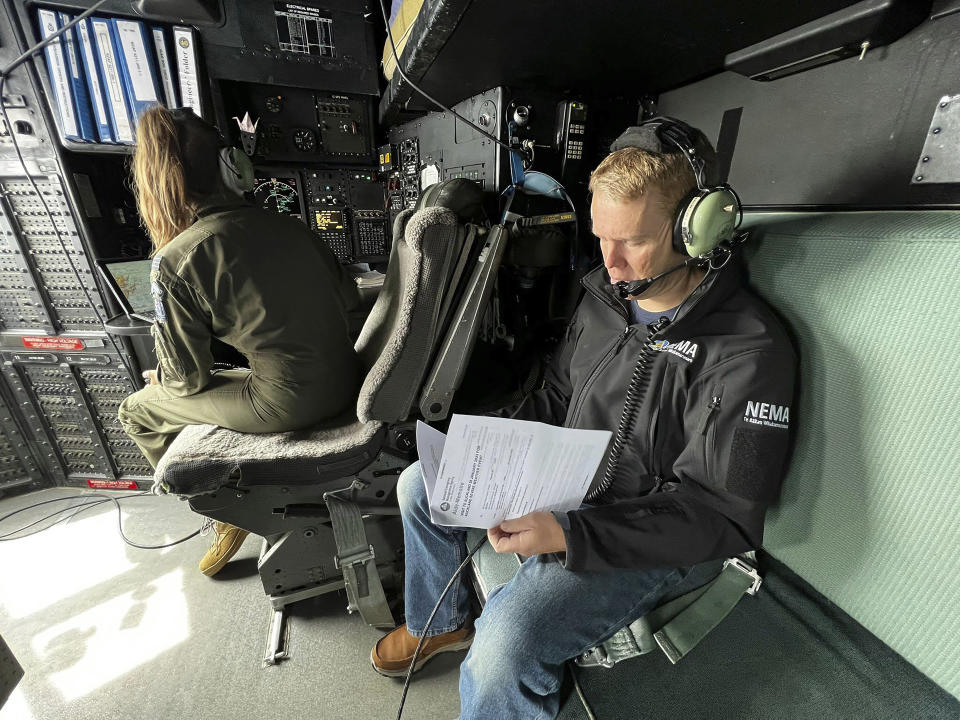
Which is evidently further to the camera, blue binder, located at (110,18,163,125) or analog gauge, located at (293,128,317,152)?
analog gauge, located at (293,128,317,152)

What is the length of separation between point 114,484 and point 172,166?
1.68 m

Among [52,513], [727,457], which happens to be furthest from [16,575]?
[727,457]

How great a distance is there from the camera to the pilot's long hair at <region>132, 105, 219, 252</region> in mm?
1078

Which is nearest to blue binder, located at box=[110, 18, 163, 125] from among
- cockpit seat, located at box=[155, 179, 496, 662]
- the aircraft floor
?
cockpit seat, located at box=[155, 179, 496, 662]

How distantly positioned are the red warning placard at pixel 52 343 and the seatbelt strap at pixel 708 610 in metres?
2.33

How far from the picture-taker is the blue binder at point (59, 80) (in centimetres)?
145

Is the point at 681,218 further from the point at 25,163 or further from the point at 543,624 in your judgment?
the point at 25,163

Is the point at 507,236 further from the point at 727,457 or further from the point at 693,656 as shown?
the point at 693,656

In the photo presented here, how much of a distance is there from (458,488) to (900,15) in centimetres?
108

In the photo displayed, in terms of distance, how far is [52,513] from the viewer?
179 cm

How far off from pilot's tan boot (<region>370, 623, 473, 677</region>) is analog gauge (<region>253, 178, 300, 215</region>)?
201cm

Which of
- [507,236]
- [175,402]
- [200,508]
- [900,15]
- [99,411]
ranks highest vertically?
[900,15]

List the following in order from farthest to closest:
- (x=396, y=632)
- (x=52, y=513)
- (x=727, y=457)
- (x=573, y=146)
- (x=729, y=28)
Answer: (x=52, y=513), (x=573, y=146), (x=396, y=632), (x=729, y=28), (x=727, y=457)

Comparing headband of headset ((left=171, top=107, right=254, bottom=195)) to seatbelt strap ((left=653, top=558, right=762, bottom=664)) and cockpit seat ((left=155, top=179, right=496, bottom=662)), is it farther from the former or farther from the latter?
seatbelt strap ((left=653, top=558, right=762, bottom=664))
